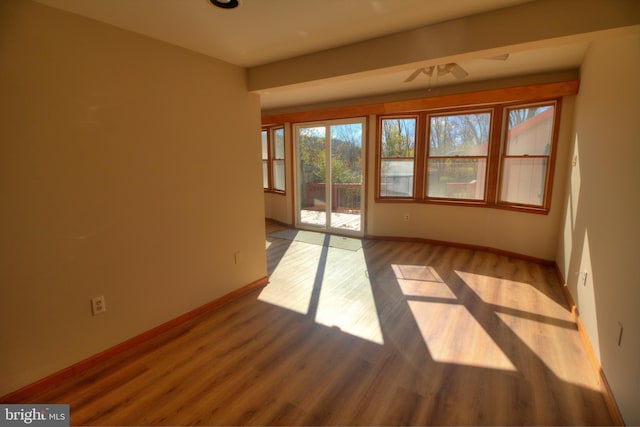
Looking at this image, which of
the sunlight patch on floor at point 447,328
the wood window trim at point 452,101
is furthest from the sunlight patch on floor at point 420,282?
the wood window trim at point 452,101

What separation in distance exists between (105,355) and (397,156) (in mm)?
4516

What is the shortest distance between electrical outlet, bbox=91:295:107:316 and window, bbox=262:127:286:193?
173 inches

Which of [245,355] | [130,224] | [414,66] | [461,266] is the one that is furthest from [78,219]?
[461,266]

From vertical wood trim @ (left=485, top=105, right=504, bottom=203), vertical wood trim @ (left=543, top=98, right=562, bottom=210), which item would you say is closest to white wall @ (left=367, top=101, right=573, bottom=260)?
vertical wood trim @ (left=543, top=98, right=562, bottom=210)

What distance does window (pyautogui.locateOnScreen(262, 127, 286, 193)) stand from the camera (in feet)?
20.8

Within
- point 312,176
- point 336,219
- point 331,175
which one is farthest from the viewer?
point 312,176

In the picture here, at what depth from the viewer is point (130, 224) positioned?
2.25 m

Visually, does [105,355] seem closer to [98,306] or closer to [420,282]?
[98,306]

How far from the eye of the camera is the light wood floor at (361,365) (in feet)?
5.65

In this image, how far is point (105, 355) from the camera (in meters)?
2.17

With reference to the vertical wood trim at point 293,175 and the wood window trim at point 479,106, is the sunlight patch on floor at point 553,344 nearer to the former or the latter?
the wood window trim at point 479,106

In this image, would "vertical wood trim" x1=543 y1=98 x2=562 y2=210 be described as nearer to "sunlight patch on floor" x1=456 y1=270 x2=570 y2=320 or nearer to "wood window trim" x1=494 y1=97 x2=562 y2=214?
"wood window trim" x1=494 y1=97 x2=562 y2=214

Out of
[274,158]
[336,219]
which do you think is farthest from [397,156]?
[274,158]

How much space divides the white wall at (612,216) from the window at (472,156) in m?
1.01
